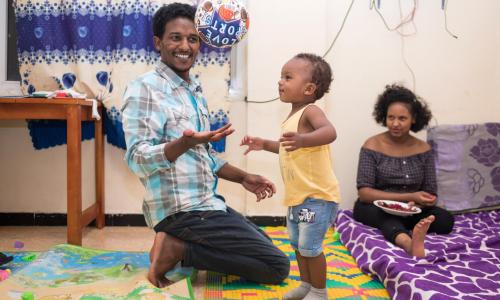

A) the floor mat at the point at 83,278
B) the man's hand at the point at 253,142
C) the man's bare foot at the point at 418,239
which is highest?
the man's hand at the point at 253,142

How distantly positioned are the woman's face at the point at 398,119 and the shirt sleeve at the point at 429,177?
0.20 metres

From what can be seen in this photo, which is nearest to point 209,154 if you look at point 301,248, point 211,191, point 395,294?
point 211,191

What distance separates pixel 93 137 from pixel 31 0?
80 cm

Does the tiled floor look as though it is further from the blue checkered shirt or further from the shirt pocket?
the shirt pocket

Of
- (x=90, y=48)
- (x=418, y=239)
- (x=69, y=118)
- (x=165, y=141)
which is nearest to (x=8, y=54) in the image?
(x=90, y=48)

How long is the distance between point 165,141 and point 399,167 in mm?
1294

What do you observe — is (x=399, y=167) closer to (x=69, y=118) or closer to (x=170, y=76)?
(x=170, y=76)

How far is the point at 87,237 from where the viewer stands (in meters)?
2.33

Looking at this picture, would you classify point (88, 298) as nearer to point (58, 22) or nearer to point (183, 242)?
point (183, 242)

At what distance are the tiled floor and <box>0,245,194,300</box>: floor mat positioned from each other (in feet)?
0.59

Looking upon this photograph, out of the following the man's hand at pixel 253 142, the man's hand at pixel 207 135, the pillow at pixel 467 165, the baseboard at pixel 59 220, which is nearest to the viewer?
the man's hand at pixel 207 135

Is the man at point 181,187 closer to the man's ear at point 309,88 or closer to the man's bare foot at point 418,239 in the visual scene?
the man's ear at point 309,88

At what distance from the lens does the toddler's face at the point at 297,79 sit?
59.9 inches

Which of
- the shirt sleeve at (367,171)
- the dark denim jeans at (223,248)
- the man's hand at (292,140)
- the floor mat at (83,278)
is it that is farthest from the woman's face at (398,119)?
the floor mat at (83,278)
